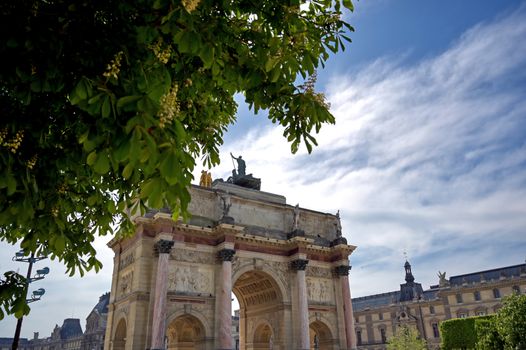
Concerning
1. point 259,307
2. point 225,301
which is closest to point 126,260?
point 225,301

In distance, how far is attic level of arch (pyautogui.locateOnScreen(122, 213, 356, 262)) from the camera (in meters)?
24.1

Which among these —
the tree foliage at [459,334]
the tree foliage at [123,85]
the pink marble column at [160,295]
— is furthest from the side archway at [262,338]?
the tree foliage at [123,85]

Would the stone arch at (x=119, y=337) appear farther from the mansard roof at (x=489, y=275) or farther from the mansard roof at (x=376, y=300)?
the mansard roof at (x=376, y=300)

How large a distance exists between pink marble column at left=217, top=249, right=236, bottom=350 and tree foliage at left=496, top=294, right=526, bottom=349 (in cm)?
1595

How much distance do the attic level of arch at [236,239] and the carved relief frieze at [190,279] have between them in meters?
1.60

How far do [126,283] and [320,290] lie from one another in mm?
13633

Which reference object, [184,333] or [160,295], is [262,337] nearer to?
[184,333]

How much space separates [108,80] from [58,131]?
1.84 metres

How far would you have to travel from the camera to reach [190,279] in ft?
81.2

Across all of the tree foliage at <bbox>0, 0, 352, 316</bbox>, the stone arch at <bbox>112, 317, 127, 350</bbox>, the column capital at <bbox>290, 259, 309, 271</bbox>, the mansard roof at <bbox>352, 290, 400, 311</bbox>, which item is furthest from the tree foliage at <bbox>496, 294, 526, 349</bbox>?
the mansard roof at <bbox>352, 290, 400, 311</bbox>

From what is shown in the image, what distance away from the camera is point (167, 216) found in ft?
78.5

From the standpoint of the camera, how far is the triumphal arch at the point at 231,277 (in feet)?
77.4

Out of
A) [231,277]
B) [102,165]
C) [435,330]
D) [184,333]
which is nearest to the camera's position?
[102,165]

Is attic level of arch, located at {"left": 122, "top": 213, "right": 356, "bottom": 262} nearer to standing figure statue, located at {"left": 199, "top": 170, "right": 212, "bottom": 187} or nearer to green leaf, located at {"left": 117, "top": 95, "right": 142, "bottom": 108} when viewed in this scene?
standing figure statue, located at {"left": 199, "top": 170, "right": 212, "bottom": 187}
